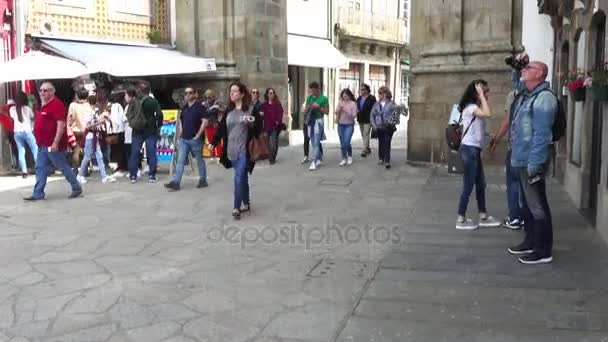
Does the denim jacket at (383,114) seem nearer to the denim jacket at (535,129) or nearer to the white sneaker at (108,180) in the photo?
the white sneaker at (108,180)

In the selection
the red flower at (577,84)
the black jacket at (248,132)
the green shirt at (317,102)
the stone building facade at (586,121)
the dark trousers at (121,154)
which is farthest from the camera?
the green shirt at (317,102)

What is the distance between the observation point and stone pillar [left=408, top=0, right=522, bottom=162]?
38.3 ft

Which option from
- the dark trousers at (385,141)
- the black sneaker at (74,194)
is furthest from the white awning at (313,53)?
the black sneaker at (74,194)

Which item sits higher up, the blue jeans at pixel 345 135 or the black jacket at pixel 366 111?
the black jacket at pixel 366 111

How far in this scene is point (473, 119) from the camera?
735 cm

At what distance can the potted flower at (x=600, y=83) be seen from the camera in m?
6.48

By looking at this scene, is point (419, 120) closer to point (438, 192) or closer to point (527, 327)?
point (438, 192)

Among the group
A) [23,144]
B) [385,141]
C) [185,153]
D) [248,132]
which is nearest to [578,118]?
[248,132]

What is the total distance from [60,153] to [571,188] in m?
6.89

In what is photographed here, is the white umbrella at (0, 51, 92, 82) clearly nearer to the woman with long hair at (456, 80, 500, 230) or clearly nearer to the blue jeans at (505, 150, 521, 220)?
the woman with long hair at (456, 80, 500, 230)

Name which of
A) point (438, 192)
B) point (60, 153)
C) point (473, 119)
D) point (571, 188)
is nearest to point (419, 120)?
point (438, 192)

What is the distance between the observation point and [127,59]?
13797mm

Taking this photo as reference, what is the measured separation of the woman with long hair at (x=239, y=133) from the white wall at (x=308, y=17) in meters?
15.4

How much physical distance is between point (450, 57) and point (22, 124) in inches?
293
